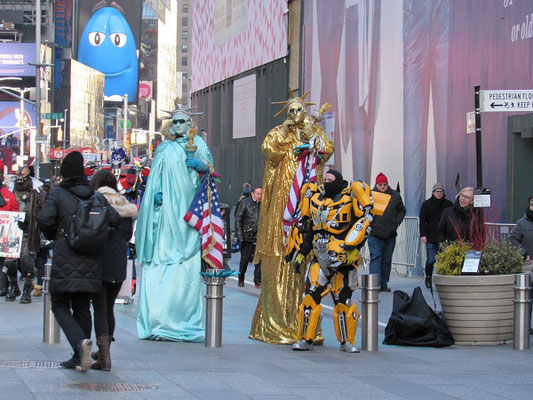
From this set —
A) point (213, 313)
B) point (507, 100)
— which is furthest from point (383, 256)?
point (213, 313)

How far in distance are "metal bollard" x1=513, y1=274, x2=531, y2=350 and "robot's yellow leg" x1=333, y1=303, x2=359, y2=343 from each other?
1.71 metres

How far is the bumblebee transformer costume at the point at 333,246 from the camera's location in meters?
10.9

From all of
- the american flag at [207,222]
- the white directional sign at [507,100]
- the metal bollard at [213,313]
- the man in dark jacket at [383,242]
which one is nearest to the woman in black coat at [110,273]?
the metal bollard at [213,313]

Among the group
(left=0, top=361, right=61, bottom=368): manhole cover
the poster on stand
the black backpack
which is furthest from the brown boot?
the poster on stand

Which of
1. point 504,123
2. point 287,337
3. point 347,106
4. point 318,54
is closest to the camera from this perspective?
point 287,337

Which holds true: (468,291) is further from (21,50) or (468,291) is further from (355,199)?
(21,50)

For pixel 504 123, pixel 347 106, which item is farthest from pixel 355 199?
pixel 347 106

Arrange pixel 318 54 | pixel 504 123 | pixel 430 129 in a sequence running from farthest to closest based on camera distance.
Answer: pixel 318 54 < pixel 430 129 < pixel 504 123

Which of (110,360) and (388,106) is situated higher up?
(388,106)

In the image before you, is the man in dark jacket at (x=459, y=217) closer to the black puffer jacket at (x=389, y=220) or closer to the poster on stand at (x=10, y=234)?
the black puffer jacket at (x=389, y=220)

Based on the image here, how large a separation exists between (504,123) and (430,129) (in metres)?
3.84

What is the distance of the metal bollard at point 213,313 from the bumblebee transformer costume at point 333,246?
747 millimetres

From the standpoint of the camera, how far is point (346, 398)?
8.32m

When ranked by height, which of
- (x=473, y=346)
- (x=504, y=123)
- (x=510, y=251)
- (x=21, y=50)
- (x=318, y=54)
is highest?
(x=21, y=50)
